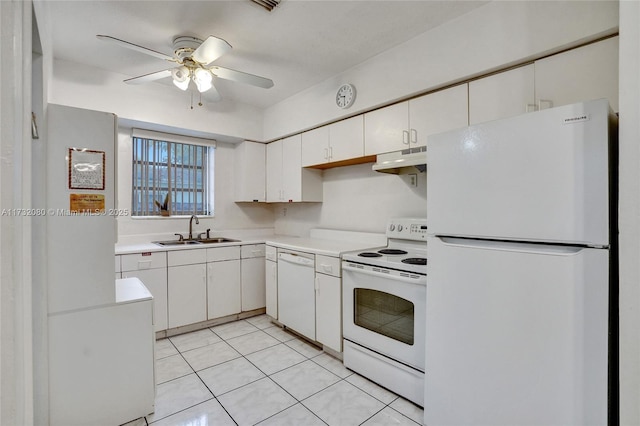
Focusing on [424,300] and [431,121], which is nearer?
[424,300]

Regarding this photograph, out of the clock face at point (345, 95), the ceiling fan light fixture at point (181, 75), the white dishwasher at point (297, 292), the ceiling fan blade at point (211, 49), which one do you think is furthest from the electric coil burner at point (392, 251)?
the ceiling fan light fixture at point (181, 75)

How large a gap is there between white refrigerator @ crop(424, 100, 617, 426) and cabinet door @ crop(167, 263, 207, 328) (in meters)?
2.37

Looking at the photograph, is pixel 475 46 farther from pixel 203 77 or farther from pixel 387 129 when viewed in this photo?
pixel 203 77

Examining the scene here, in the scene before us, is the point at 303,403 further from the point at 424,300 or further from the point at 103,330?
the point at 103,330

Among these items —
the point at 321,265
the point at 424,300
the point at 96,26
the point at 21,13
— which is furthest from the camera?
the point at 321,265

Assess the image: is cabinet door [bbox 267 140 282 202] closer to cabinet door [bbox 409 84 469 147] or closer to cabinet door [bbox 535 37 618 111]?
cabinet door [bbox 409 84 469 147]

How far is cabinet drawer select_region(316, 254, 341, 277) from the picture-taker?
2.53 m

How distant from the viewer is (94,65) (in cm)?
281

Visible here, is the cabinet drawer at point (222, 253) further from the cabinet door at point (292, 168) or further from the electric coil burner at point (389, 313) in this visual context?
the electric coil burner at point (389, 313)

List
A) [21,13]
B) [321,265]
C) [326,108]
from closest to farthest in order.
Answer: [21,13], [321,265], [326,108]

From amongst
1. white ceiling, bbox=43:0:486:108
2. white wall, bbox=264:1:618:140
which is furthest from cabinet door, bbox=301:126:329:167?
white ceiling, bbox=43:0:486:108

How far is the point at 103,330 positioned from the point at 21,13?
61.7 inches

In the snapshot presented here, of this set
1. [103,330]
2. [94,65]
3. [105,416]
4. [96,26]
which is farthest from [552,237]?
[94,65]

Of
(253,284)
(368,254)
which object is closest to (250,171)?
(253,284)
